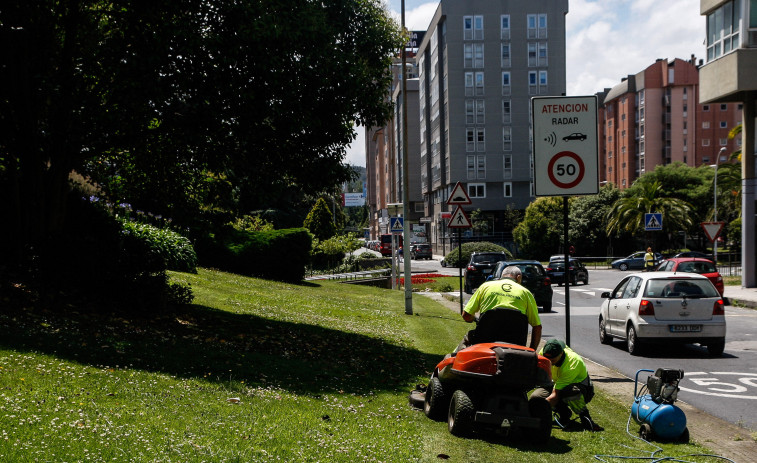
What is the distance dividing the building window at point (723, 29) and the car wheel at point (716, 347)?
21.5 m

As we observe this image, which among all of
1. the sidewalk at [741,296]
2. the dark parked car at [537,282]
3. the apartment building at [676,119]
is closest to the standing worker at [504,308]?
the dark parked car at [537,282]

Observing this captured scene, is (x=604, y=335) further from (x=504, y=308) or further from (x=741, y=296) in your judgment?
(x=741, y=296)

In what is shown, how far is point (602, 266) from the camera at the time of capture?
208 feet

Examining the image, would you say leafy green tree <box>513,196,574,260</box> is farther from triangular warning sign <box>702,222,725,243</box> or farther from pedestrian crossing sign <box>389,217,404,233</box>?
pedestrian crossing sign <box>389,217,404,233</box>

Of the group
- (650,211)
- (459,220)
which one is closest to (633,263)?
(650,211)

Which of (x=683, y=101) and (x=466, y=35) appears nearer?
(x=466, y=35)

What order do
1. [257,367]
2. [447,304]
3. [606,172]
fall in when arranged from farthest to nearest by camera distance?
[606,172], [447,304], [257,367]

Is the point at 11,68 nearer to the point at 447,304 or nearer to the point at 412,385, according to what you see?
the point at 412,385

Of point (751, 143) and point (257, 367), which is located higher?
point (751, 143)

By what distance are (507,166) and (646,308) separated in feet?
244

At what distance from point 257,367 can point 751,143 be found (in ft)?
98.2

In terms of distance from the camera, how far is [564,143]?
9688 millimetres

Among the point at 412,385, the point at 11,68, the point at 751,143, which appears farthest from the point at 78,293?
the point at 751,143

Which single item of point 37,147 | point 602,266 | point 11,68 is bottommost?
point 602,266
